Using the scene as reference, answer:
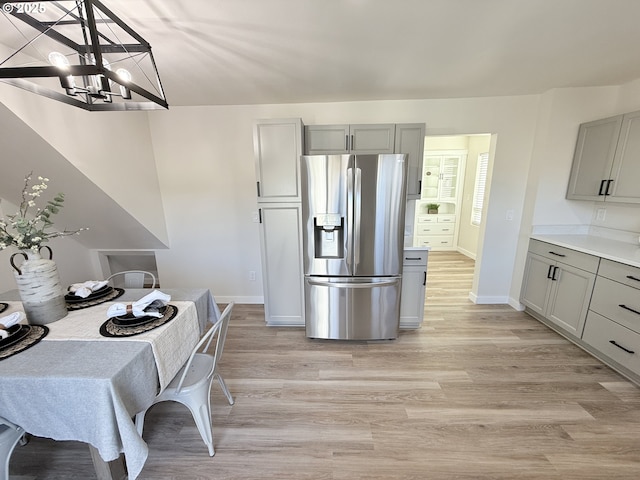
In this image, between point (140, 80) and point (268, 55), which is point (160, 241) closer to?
point (140, 80)

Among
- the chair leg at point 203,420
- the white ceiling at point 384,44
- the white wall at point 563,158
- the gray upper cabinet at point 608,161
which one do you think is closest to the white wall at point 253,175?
the white wall at point 563,158

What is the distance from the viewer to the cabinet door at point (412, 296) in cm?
264

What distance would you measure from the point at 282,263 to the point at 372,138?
5.33 feet

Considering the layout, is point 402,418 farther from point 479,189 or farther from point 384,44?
point 479,189

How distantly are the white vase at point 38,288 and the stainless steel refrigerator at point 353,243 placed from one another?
5.55 ft

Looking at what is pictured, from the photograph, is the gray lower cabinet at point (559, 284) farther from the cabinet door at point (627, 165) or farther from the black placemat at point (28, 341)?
the black placemat at point (28, 341)

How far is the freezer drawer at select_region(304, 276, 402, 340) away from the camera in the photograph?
2.46 metres

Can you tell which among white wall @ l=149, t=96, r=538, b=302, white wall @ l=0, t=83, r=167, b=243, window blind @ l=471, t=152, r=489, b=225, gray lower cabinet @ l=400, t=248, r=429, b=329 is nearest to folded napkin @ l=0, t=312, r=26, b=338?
white wall @ l=0, t=83, r=167, b=243

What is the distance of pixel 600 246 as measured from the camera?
7.83 feet

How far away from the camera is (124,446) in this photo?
1.07 metres

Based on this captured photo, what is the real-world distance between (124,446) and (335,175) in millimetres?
2084

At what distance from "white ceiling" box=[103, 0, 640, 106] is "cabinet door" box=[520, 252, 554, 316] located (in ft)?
→ 5.86

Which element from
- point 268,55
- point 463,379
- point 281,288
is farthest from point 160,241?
point 463,379

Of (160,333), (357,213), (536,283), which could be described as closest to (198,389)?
(160,333)
